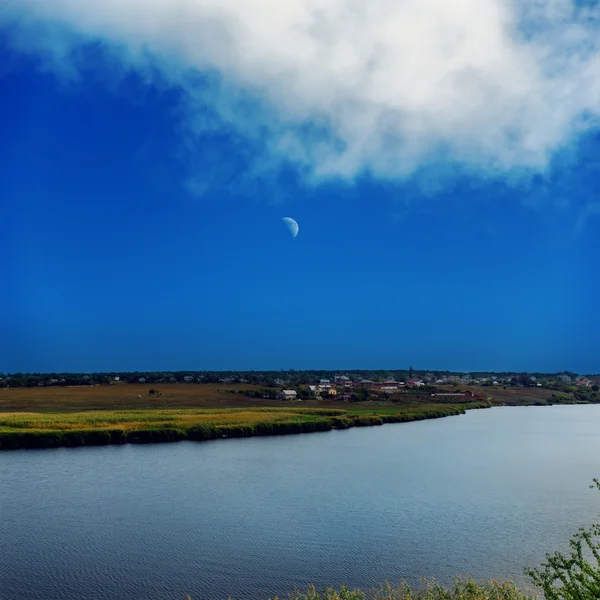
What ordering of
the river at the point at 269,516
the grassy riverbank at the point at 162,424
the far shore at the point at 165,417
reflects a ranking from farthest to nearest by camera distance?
the far shore at the point at 165,417 < the grassy riverbank at the point at 162,424 < the river at the point at 269,516

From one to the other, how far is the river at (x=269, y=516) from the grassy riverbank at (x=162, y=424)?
2.64 meters

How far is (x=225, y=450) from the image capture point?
147 ft

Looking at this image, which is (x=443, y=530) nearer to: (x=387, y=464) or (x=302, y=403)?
(x=387, y=464)

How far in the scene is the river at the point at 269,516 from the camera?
63.7 ft

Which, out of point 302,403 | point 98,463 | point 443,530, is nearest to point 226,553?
point 443,530

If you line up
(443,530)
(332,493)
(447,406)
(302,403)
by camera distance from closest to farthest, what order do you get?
(443,530)
(332,493)
(302,403)
(447,406)

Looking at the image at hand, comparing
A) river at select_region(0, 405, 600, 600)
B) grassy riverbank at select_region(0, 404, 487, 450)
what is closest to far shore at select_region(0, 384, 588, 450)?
grassy riverbank at select_region(0, 404, 487, 450)

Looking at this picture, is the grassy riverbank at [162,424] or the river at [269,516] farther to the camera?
the grassy riverbank at [162,424]

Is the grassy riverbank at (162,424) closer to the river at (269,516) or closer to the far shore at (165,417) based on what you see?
the far shore at (165,417)

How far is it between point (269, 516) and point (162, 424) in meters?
27.3

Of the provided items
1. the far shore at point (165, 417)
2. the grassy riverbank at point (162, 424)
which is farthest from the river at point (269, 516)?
the far shore at point (165, 417)

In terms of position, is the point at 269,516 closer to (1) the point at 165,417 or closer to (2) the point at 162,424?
(2) the point at 162,424

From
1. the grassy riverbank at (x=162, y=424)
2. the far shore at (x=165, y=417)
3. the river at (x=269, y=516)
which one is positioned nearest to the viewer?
the river at (x=269, y=516)

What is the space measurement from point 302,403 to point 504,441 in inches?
1341
